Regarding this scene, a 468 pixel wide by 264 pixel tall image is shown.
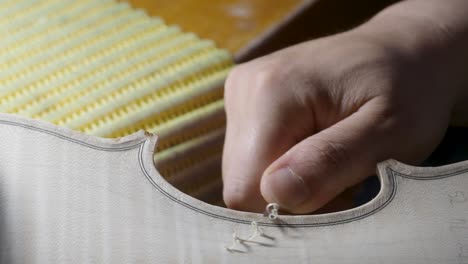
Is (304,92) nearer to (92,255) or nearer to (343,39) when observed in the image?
(343,39)

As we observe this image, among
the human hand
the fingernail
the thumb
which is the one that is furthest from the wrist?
the fingernail

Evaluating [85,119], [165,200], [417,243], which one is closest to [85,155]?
[165,200]

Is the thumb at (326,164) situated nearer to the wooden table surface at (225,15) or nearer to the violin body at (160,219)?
the violin body at (160,219)

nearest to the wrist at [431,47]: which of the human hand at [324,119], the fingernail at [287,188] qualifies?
the human hand at [324,119]

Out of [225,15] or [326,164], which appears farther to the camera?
[225,15]

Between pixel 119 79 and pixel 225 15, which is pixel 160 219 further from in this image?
pixel 225 15

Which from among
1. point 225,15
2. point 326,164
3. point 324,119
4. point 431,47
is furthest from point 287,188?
point 225,15

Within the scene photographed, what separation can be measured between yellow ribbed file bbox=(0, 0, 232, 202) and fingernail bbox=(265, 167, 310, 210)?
0.25m

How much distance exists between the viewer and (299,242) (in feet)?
2.00

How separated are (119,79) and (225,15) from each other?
0.31 meters

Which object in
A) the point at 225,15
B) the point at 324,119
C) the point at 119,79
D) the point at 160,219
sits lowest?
the point at 160,219

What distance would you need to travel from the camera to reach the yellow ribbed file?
0.90 meters

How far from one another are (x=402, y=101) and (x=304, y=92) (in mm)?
120

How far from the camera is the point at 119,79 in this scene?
37.4 inches
